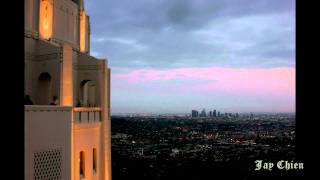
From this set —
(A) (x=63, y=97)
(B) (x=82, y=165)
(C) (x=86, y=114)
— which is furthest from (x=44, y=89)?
(B) (x=82, y=165)

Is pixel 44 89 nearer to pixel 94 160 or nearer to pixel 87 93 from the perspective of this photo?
pixel 87 93

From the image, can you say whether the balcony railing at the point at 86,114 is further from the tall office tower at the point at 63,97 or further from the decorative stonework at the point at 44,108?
the decorative stonework at the point at 44,108

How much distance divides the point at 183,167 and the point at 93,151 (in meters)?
19.7

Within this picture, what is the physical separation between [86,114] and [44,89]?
1929mm

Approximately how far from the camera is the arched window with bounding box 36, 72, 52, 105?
1480 centimetres

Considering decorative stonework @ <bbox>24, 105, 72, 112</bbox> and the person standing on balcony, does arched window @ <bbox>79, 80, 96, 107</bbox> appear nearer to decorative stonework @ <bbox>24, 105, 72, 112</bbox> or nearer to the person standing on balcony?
the person standing on balcony

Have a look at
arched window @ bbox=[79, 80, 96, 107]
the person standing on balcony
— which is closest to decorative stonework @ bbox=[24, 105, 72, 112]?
the person standing on balcony
